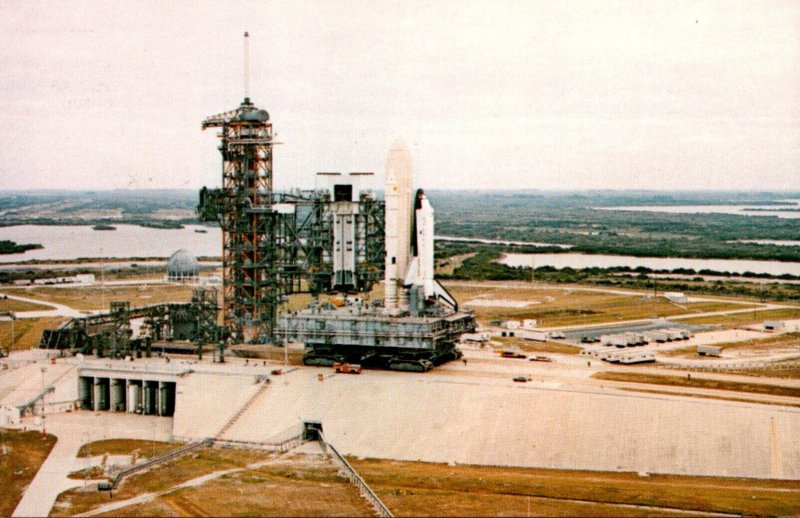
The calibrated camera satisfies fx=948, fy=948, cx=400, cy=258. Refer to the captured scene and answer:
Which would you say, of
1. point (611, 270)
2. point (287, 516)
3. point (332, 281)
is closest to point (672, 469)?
point (287, 516)

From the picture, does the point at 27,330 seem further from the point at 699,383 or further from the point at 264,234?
the point at 699,383

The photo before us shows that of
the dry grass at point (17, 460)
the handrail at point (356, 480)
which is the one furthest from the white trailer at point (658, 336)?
the dry grass at point (17, 460)

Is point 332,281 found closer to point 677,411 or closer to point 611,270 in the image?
point 677,411

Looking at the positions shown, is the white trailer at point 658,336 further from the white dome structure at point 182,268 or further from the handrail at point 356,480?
the white dome structure at point 182,268

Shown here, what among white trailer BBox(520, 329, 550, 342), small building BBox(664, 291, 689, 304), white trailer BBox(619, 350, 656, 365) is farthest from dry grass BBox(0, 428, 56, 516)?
small building BBox(664, 291, 689, 304)

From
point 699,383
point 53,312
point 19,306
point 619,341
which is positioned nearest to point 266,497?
point 699,383

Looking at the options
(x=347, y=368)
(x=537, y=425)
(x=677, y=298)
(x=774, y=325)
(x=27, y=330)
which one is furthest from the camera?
(x=677, y=298)
